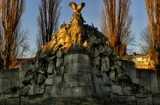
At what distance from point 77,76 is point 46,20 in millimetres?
12260

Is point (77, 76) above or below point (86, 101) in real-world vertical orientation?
above

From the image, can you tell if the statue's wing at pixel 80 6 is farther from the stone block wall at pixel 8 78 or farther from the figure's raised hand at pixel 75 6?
the stone block wall at pixel 8 78

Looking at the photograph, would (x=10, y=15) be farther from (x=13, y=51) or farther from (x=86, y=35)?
(x=86, y=35)

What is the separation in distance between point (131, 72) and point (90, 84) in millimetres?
5433

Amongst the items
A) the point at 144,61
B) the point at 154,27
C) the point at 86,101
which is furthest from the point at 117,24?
the point at 144,61

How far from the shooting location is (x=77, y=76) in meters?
17.5

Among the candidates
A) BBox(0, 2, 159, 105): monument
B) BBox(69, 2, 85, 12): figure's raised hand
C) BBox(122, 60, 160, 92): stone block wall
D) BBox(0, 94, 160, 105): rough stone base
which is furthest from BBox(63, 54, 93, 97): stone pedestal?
BBox(122, 60, 160, 92): stone block wall

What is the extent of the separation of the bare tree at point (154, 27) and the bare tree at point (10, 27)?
32.7 ft

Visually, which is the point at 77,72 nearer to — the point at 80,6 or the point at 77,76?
the point at 77,76

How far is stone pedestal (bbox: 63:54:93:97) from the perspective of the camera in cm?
1742

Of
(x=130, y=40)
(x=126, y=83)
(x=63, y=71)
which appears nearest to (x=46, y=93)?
(x=63, y=71)

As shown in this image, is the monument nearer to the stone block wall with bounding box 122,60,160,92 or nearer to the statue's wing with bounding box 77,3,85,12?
the statue's wing with bounding box 77,3,85,12

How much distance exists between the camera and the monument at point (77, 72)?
57.9 ft

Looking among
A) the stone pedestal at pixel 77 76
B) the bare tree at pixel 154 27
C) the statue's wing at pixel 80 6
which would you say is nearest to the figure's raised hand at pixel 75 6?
the statue's wing at pixel 80 6
